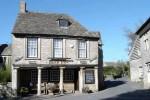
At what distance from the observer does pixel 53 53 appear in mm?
34094

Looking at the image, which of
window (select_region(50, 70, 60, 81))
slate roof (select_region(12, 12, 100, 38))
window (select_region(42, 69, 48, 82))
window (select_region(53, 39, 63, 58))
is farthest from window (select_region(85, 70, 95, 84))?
window (select_region(42, 69, 48, 82))

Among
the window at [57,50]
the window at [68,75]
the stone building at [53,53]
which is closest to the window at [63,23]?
the stone building at [53,53]

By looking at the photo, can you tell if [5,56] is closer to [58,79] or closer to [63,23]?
[58,79]

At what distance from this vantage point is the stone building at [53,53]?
33.1m

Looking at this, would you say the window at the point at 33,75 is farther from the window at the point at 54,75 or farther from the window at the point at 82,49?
the window at the point at 82,49

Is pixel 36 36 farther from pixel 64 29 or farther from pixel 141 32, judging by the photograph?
pixel 141 32

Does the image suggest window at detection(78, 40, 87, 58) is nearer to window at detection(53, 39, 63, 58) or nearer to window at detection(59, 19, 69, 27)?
window at detection(53, 39, 63, 58)

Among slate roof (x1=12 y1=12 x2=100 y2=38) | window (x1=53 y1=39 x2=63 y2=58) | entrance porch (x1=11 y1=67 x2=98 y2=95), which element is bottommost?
entrance porch (x1=11 y1=67 x2=98 y2=95)

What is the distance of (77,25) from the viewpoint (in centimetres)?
3672

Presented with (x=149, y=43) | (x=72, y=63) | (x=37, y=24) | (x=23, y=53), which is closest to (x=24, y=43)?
(x=23, y=53)

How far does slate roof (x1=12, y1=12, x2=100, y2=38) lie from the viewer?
33906mm

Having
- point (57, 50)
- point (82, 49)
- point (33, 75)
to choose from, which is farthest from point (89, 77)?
point (33, 75)

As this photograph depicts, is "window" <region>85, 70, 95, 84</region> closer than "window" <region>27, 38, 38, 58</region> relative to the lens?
No

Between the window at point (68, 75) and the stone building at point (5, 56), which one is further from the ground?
the stone building at point (5, 56)
